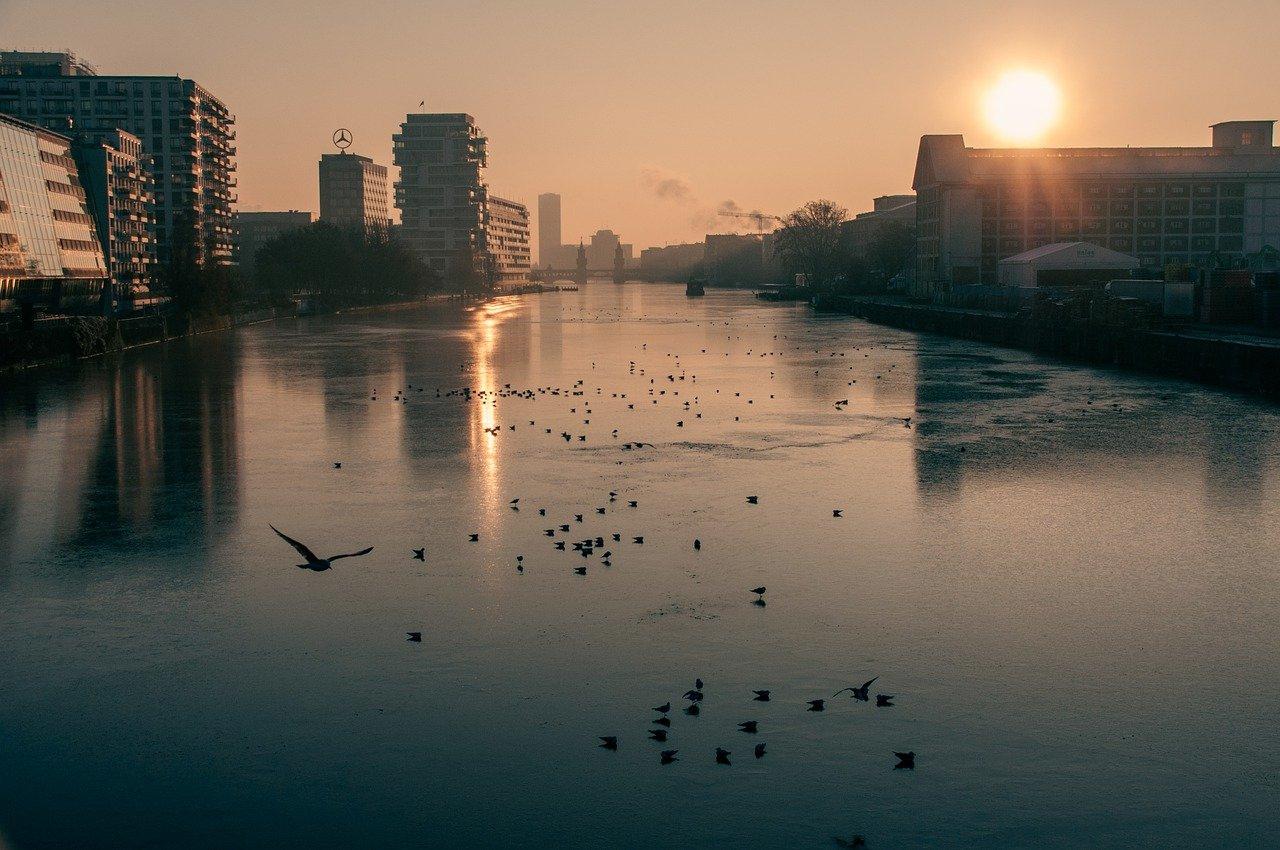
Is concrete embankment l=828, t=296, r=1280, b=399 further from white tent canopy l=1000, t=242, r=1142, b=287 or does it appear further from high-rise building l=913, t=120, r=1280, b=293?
high-rise building l=913, t=120, r=1280, b=293

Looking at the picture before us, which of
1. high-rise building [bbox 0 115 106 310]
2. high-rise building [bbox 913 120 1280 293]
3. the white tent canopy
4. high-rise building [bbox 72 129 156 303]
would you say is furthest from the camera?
high-rise building [bbox 72 129 156 303]

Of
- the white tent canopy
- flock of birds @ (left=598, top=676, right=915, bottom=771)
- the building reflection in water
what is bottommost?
flock of birds @ (left=598, top=676, right=915, bottom=771)

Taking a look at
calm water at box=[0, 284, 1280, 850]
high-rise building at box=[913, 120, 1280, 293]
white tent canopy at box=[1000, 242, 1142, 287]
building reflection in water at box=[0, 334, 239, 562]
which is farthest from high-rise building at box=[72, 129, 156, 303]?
calm water at box=[0, 284, 1280, 850]

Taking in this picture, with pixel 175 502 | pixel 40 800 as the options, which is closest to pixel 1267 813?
pixel 40 800

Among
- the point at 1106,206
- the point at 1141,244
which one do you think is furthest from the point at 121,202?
the point at 1141,244

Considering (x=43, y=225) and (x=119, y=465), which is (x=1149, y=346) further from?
(x=43, y=225)

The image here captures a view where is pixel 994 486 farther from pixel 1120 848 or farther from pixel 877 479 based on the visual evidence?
pixel 1120 848
